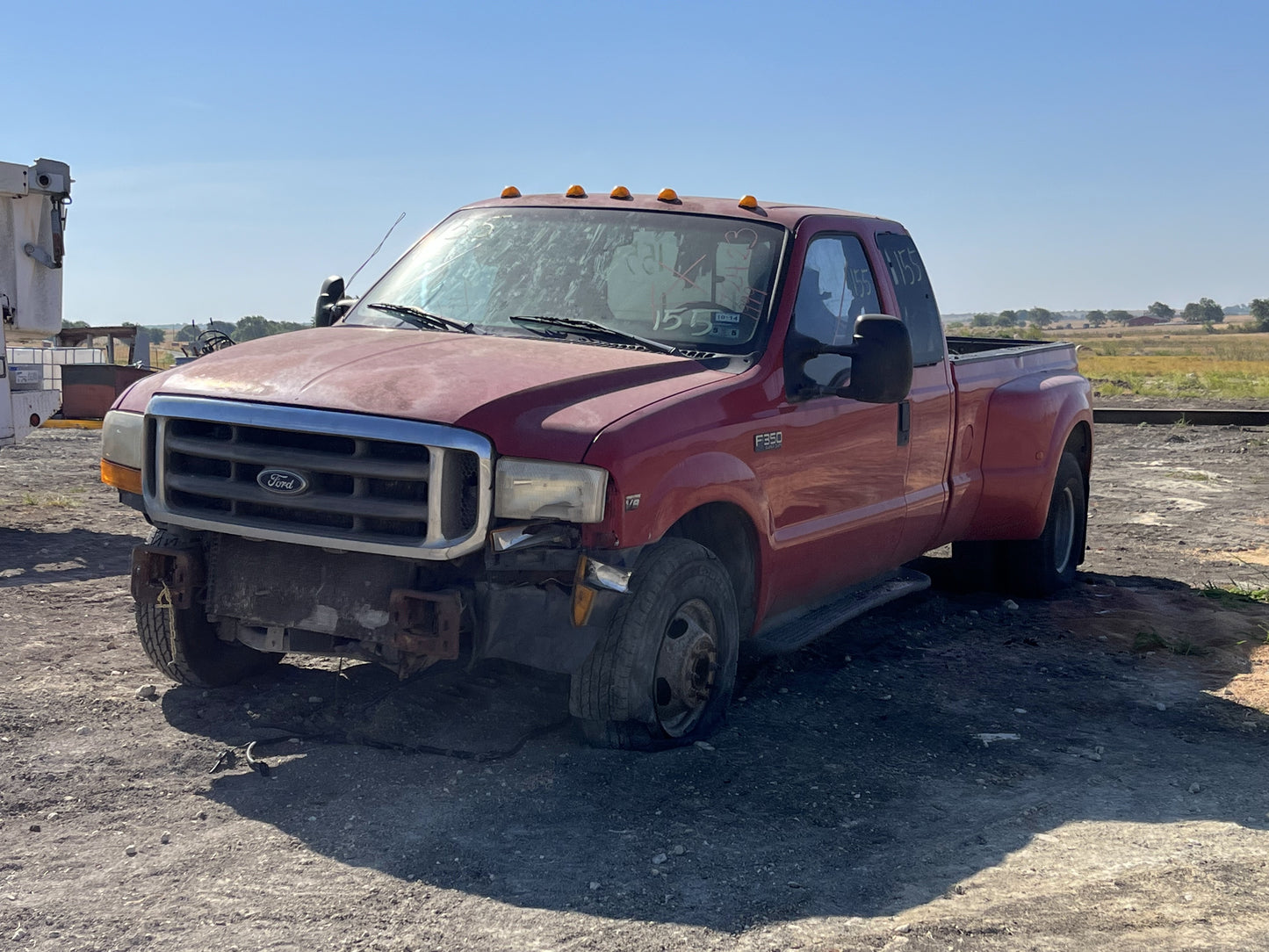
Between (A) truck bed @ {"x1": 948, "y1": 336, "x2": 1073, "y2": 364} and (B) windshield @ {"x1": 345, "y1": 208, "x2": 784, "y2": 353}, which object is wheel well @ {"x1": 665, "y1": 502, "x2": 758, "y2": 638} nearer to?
(B) windshield @ {"x1": 345, "y1": 208, "x2": 784, "y2": 353}

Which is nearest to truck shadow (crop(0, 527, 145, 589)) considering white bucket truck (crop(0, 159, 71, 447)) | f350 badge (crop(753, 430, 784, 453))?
white bucket truck (crop(0, 159, 71, 447))

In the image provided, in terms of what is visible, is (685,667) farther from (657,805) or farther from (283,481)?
(283,481)

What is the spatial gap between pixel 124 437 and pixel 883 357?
2.83 m

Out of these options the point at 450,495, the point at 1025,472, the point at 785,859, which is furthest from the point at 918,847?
the point at 1025,472

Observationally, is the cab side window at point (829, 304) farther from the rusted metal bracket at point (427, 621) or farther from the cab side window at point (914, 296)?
the rusted metal bracket at point (427, 621)

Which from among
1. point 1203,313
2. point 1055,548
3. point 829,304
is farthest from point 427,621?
point 1203,313

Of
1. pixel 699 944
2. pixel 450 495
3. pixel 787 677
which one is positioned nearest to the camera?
pixel 699 944

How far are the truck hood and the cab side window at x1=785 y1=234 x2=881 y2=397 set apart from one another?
21.2 inches

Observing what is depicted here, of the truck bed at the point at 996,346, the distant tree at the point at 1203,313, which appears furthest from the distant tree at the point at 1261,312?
the truck bed at the point at 996,346

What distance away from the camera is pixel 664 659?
4.84 m

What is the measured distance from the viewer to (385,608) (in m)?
4.55

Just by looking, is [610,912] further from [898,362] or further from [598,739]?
[898,362]

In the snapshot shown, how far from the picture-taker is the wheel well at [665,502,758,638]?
5238mm

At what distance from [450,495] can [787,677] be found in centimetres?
236
